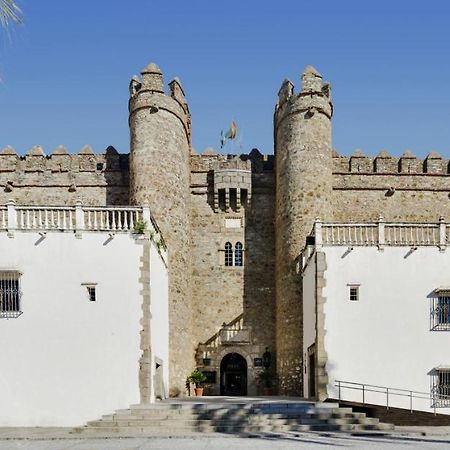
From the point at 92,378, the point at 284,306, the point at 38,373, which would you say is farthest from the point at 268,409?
the point at 284,306

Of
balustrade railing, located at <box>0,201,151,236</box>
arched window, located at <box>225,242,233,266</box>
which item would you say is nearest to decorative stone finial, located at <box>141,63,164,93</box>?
arched window, located at <box>225,242,233,266</box>

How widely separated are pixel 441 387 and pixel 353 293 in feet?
14.6

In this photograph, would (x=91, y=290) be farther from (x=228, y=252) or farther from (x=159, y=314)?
(x=228, y=252)

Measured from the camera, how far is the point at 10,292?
21031 millimetres

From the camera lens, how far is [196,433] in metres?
17.3

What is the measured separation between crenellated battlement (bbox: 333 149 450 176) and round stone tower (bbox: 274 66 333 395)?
2.62 meters

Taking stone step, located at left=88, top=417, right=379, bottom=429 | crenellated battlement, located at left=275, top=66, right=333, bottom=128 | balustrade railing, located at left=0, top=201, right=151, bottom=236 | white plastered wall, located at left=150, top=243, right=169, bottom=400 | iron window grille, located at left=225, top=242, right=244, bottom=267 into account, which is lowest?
stone step, located at left=88, top=417, right=379, bottom=429

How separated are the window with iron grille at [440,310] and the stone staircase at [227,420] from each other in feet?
18.5

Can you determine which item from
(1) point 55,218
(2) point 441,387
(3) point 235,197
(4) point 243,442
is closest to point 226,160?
(3) point 235,197

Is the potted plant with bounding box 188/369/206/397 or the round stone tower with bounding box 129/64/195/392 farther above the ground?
the round stone tower with bounding box 129/64/195/392

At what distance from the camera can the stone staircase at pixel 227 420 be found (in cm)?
Answer: 1783

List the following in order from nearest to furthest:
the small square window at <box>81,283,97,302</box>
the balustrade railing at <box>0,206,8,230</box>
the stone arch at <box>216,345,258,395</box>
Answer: the small square window at <box>81,283,97,302</box>
the balustrade railing at <box>0,206,8,230</box>
the stone arch at <box>216,345,258,395</box>

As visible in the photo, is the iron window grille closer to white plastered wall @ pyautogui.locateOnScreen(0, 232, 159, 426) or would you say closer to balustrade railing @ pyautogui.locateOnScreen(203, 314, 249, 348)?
balustrade railing @ pyautogui.locateOnScreen(203, 314, 249, 348)

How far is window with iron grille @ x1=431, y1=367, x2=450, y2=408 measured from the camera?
22.5 m
